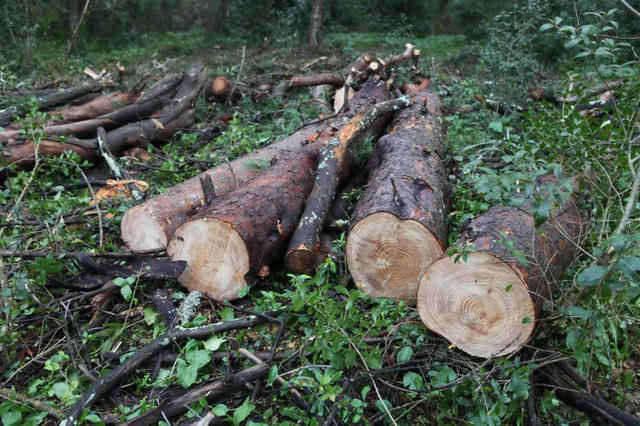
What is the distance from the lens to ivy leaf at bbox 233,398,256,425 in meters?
2.01

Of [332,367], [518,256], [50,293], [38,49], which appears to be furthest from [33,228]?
[38,49]

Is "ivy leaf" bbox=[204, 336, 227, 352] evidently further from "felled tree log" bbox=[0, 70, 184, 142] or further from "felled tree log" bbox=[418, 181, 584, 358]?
"felled tree log" bbox=[0, 70, 184, 142]

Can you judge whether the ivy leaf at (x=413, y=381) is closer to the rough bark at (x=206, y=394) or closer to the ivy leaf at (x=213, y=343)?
the rough bark at (x=206, y=394)

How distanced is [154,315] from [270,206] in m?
1.01

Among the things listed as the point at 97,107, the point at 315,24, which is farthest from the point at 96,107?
the point at 315,24

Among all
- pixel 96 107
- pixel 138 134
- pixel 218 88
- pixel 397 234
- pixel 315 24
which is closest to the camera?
pixel 397 234

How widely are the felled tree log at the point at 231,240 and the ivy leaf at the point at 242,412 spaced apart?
0.87 meters

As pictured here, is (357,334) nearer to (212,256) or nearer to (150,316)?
(212,256)

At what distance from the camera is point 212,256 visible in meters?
2.79

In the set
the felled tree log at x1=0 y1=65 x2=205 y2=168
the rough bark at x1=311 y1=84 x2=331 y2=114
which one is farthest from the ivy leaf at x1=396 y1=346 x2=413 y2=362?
the rough bark at x1=311 y1=84 x2=331 y2=114

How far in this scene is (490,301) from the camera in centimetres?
222

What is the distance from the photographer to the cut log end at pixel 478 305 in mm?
2164

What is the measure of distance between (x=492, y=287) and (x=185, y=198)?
7.41ft

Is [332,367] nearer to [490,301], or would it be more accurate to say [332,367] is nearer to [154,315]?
[490,301]
